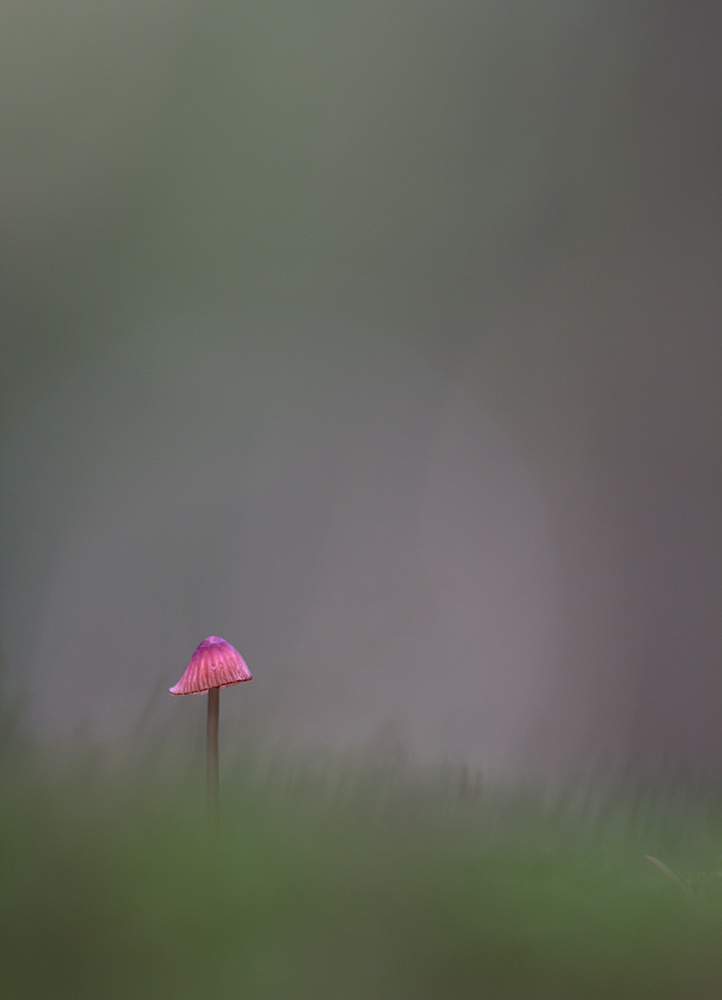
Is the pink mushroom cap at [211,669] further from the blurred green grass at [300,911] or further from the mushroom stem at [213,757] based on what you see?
the blurred green grass at [300,911]

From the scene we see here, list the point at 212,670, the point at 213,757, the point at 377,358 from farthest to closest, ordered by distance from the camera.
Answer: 1. the point at 377,358
2. the point at 212,670
3. the point at 213,757

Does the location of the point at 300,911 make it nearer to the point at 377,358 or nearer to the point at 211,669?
the point at 211,669

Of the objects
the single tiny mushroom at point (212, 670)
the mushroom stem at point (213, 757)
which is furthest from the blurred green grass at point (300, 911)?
the single tiny mushroom at point (212, 670)

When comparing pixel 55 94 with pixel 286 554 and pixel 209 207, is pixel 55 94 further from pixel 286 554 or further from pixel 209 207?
pixel 286 554

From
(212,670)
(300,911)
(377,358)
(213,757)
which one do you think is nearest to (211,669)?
(212,670)

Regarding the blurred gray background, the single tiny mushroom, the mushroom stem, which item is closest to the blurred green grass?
the mushroom stem

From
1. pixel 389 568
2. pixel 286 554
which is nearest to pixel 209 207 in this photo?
pixel 286 554
